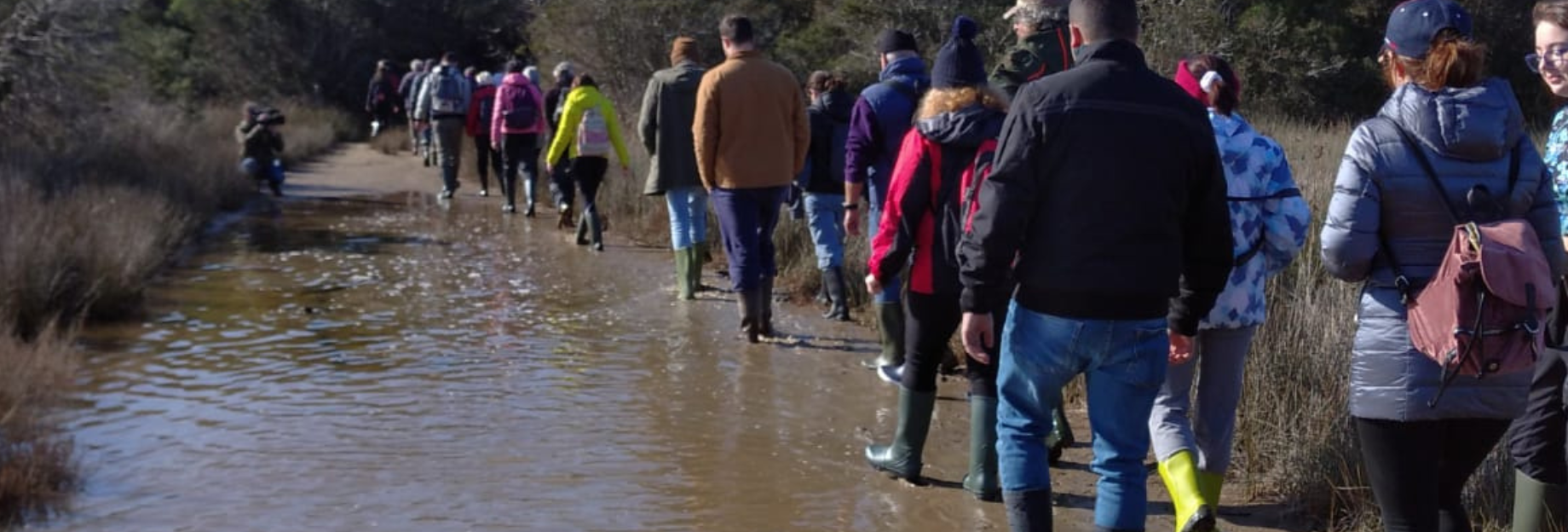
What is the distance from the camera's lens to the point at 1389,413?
12.0 ft

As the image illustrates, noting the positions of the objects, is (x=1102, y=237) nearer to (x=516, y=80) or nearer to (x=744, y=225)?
(x=744, y=225)

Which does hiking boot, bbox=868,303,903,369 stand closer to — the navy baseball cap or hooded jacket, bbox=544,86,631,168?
the navy baseball cap

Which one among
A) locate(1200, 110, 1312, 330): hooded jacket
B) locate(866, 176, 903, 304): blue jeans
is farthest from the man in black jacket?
locate(866, 176, 903, 304): blue jeans

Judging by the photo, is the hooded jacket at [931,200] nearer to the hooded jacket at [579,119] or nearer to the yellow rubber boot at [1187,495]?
the yellow rubber boot at [1187,495]

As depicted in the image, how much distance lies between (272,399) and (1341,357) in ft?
14.9

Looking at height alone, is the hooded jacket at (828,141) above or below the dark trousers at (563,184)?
above

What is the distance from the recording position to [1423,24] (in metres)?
3.73

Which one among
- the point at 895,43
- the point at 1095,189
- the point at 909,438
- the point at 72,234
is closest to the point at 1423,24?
the point at 1095,189

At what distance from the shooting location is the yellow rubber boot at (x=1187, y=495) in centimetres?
473

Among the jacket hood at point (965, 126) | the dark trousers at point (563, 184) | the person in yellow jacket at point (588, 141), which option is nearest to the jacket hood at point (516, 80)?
the dark trousers at point (563, 184)

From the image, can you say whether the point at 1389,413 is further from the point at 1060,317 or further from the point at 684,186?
the point at 684,186

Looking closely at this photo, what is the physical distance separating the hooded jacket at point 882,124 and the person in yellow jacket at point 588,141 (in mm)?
5367

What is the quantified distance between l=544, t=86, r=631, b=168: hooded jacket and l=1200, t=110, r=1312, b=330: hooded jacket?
7836 millimetres

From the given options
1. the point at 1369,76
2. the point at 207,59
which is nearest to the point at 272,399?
the point at 1369,76
